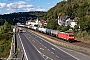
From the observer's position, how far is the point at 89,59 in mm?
33844

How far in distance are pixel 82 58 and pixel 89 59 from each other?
59.8 inches

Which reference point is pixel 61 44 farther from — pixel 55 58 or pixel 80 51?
pixel 55 58

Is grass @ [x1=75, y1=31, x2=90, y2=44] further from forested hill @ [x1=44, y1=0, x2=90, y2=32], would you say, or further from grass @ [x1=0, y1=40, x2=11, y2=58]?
grass @ [x1=0, y1=40, x2=11, y2=58]

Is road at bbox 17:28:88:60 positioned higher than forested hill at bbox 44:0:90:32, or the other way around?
forested hill at bbox 44:0:90:32

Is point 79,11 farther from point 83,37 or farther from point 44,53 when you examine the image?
point 44,53

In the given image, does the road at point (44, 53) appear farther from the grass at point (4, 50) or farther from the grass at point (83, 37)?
the grass at point (83, 37)

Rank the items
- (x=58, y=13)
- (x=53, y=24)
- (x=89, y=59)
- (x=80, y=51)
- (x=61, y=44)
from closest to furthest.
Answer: (x=89, y=59) → (x=80, y=51) → (x=61, y=44) → (x=53, y=24) → (x=58, y=13)

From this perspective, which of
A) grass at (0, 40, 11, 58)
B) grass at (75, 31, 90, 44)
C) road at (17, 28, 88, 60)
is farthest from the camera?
grass at (75, 31, 90, 44)

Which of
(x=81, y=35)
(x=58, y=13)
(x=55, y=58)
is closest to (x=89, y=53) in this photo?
(x=55, y=58)

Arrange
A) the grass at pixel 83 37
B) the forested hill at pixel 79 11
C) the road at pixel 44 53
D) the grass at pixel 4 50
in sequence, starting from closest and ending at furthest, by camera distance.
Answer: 1. the road at pixel 44 53
2. the grass at pixel 4 50
3. the grass at pixel 83 37
4. the forested hill at pixel 79 11

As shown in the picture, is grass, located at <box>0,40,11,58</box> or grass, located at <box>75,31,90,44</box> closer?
grass, located at <box>0,40,11,58</box>

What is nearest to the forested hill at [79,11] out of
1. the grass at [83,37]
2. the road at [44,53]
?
the grass at [83,37]

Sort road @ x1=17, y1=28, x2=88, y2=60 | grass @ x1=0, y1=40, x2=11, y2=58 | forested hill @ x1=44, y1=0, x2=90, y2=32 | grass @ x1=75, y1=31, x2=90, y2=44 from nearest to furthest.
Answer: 1. road @ x1=17, y1=28, x2=88, y2=60
2. grass @ x1=0, y1=40, x2=11, y2=58
3. grass @ x1=75, y1=31, x2=90, y2=44
4. forested hill @ x1=44, y1=0, x2=90, y2=32

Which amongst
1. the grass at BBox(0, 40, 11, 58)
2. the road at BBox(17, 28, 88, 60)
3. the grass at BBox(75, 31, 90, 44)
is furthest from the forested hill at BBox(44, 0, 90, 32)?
the grass at BBox(0, 40, 11, 58)
